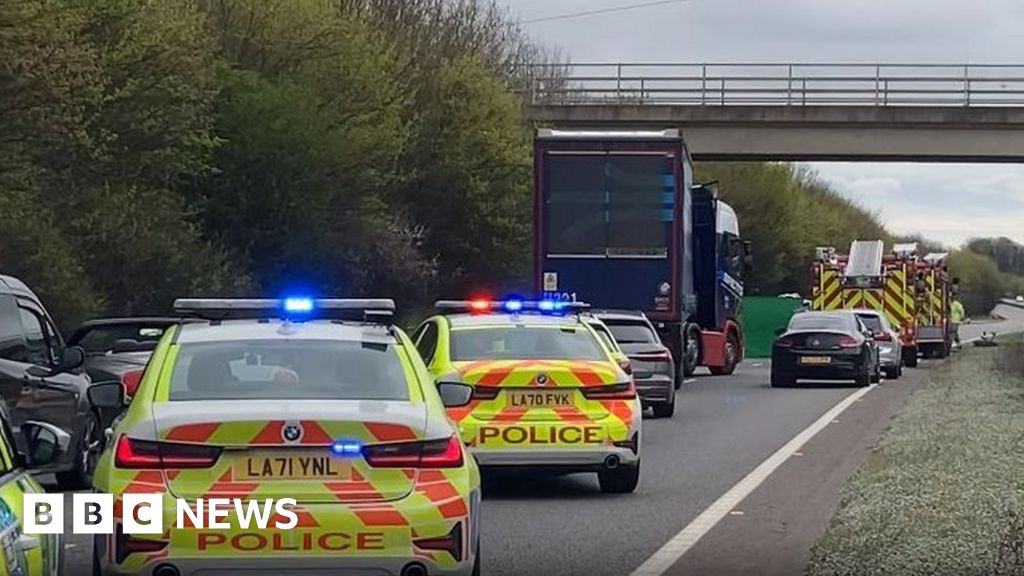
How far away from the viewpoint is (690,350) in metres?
35.2

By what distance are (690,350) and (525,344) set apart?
20198 millimetres

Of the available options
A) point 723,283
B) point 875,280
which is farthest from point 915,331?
point 723,283

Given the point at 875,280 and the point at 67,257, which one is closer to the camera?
the point at 67,257

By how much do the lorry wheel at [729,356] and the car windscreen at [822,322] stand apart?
2.50 m

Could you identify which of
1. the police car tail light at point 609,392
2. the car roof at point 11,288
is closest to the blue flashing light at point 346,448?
the police car tail light at point 609,392

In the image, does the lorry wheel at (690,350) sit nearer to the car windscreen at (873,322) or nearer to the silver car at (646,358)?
the car windscreen at (873,322)

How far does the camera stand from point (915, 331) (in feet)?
152

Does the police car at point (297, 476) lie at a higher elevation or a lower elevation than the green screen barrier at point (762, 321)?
higher

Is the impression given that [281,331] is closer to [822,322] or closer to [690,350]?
[690,350]

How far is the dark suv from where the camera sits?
1460 centimetres

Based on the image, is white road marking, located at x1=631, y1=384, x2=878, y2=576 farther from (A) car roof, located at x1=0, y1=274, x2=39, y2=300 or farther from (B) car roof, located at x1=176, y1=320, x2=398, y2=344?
(A) car roof, located at x1=0, y1=274, x2=39, y2=300

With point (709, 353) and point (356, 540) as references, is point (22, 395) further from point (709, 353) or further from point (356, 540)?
point (709, 353)

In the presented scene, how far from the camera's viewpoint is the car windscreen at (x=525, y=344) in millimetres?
15055

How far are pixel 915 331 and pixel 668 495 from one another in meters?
32.1
